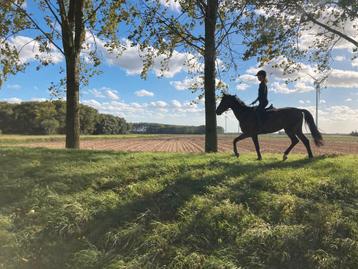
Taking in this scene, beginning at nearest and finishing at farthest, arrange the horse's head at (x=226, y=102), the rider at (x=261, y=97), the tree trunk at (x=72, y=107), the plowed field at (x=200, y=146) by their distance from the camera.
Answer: the rider at (x=261, y=97) → the horse's head at (x=226, y=102) → the tree trunk at (x=72, y=107) → the plowed field at (x=200, y=146)

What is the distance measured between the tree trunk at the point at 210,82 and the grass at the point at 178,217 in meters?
6.02

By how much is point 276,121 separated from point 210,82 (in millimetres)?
4319

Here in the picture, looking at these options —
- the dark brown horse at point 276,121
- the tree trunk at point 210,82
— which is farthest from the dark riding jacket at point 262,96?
the tree trunk at point 210,82

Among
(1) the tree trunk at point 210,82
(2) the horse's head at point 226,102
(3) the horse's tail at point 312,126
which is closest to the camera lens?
(3) the horse's tail at point 312,126

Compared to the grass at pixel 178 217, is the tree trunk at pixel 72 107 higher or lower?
higher

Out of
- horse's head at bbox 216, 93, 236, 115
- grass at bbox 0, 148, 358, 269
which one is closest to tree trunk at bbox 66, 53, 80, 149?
horse's head at bbox 216, 93, 236, 115

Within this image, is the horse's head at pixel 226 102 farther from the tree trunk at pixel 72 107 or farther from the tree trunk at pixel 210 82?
the tree trunk at pixel 72 107

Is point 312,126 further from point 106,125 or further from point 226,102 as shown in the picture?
point 106,125

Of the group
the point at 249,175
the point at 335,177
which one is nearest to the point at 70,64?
the point at 249,175

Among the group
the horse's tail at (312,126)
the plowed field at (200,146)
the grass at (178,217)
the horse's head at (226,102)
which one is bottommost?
the plowed field at (200,146)

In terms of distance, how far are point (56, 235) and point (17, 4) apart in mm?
16847

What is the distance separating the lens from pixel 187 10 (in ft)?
65.4

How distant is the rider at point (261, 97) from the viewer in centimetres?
1316

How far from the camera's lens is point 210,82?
17.1 meters
